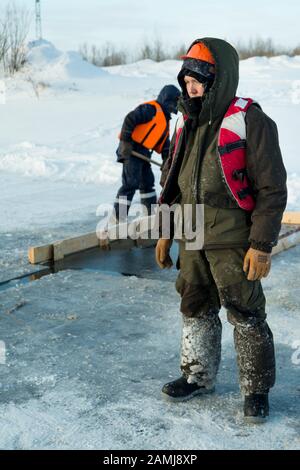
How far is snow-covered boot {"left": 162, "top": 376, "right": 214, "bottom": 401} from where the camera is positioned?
11.5 ft

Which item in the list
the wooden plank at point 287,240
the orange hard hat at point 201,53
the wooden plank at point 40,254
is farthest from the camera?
the wooden plank at point 287,240

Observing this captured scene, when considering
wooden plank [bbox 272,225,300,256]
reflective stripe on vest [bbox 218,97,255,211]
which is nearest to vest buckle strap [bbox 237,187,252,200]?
reflective stripe on vest [bbox 218,97,255,211]

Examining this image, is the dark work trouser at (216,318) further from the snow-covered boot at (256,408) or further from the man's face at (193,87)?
the man's face at (193,87)

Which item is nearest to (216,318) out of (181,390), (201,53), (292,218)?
(181,390)

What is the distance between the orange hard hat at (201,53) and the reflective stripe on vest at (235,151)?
24cm

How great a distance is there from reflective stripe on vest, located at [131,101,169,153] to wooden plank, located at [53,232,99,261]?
1.19 m

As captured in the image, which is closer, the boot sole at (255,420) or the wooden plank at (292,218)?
the boot sole at (255,420)

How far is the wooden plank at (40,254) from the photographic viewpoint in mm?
6375

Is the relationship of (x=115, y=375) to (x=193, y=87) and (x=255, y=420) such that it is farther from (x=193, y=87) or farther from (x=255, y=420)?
(x=193, y=87)

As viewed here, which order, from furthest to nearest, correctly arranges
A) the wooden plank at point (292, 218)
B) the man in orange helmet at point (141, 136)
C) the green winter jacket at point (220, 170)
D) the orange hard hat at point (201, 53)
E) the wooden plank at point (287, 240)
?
the wooden plank at point (292, 218), the man in orange helmet at point (141, 136), the wooden plank at point (287, 240), the orange hard hat at point (201, 53), the green winter jacket at point (220, 170)

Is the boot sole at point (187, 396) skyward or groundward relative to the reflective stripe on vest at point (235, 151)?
groundward

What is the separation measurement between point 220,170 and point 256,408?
1.16 meters

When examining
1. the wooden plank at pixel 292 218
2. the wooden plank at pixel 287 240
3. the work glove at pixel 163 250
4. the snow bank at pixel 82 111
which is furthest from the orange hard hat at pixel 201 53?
the snow bank at pixel 82 111

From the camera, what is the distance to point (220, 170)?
10.5 ft
